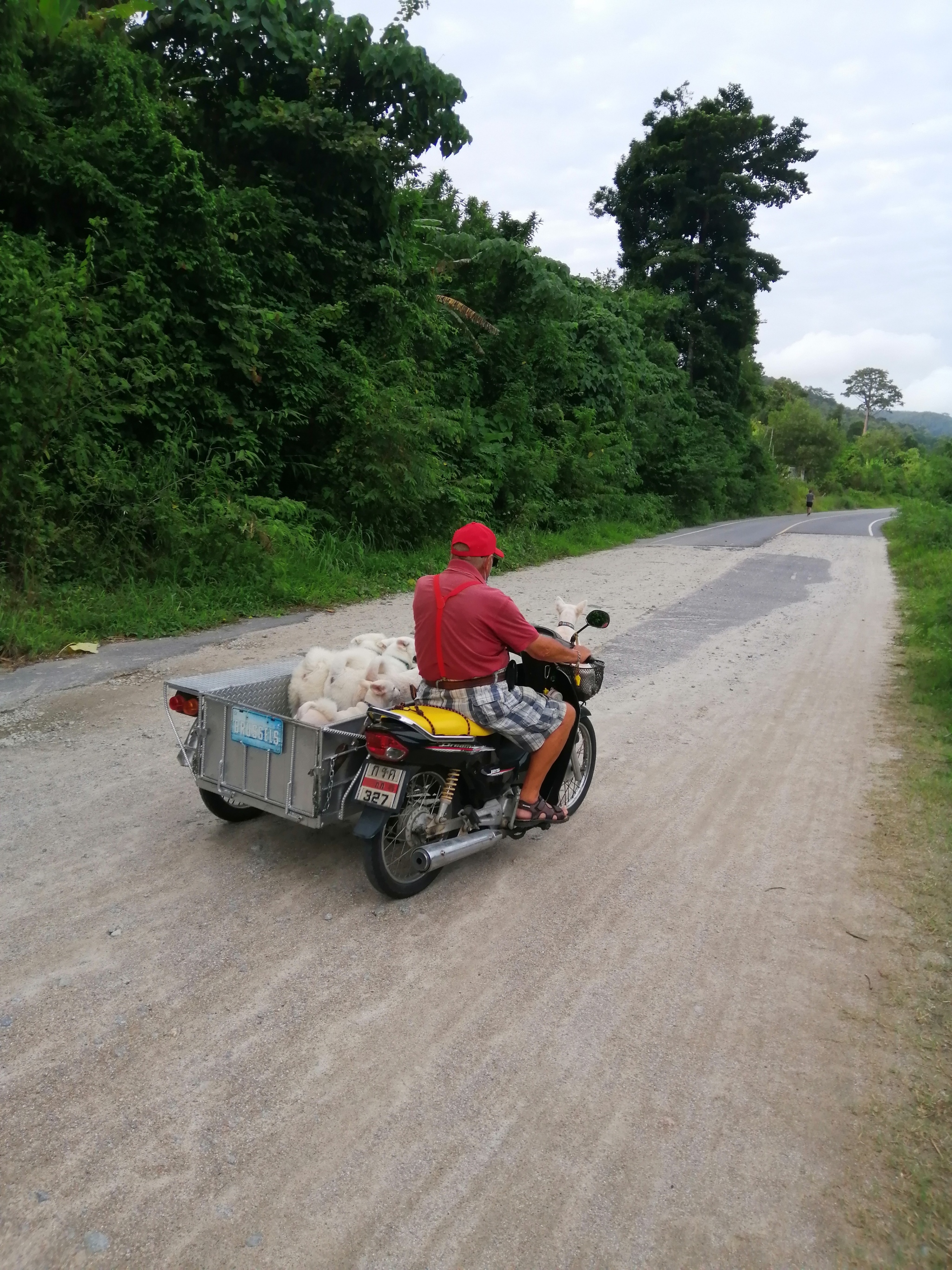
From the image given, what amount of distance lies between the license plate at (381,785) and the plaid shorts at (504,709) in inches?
19.9

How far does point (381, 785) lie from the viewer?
13.2ft

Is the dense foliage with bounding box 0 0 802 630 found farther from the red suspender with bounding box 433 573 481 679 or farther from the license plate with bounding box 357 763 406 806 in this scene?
the license plate with bounding box 357 763 406 806

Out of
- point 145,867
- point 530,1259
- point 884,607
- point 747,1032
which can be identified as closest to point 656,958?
point 747,1032

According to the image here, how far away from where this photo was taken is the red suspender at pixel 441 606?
4.36 metres

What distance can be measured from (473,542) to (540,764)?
1200mm

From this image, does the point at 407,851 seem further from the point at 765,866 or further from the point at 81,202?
the point at 81,202

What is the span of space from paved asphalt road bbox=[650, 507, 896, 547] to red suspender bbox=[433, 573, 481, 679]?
20.4 m

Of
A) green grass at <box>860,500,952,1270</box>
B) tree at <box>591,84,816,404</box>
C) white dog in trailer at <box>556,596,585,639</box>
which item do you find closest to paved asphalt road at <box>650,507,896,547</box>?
tree at <box>591,84,816,404</box>

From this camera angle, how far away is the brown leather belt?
14.6ft

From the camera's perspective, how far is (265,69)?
44.1 ft

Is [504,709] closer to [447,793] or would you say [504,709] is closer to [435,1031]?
[447,793]

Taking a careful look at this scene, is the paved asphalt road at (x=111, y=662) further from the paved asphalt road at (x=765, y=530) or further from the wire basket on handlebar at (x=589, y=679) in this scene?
the paved asphalt road at (x=765, y=530)

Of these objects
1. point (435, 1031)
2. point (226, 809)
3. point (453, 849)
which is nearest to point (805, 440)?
point (226, 809)

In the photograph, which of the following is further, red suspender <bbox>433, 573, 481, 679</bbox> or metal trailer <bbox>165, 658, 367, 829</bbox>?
red suspender <bbox>433, 573, 481, 679</bbox>
